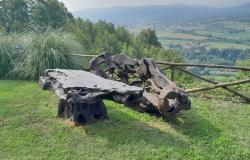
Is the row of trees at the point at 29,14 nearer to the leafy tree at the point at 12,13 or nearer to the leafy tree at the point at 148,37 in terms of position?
the leafy tree at the point at 12,13

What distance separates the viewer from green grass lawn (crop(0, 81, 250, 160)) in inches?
222

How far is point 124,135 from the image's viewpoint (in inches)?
244

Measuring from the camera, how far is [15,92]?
29.5 ft

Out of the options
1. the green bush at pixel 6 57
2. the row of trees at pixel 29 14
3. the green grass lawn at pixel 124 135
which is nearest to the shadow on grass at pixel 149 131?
the green grass lawn at pixel 124 135

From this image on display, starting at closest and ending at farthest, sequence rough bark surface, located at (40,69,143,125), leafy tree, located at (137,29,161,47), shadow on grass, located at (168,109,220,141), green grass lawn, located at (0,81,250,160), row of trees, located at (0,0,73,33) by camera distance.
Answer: green grass lawn, located at (0,81,250,160) → rough bark surface, located at (40,69,143,125) → shadow on grass, located at (168,109,220,141) → row of trees, located at (0,0,73,33) → leafy tree, located at (137,29,161,47)

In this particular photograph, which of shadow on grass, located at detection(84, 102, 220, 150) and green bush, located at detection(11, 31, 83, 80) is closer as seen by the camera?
shadow on grass, located at detection(84, 102, 220, 150)

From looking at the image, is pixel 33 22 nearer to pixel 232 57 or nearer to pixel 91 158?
pixel 91 158

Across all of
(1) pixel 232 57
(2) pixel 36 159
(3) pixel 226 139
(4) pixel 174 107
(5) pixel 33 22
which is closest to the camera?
(2) pixel 36 159

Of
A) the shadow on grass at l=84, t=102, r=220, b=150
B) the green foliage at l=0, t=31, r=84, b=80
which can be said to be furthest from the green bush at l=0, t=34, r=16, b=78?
the shadow on grass at l=84, t=102, r=220, b=150

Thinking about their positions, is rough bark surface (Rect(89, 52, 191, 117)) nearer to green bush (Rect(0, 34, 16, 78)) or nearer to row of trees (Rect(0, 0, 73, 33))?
green bush (Rect(0, 34, 16, 78))

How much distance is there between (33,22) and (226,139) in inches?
611

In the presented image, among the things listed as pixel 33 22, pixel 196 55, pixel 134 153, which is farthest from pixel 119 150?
pixel 196 55

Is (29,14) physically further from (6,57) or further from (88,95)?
(88,95)

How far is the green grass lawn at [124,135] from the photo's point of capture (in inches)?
222
